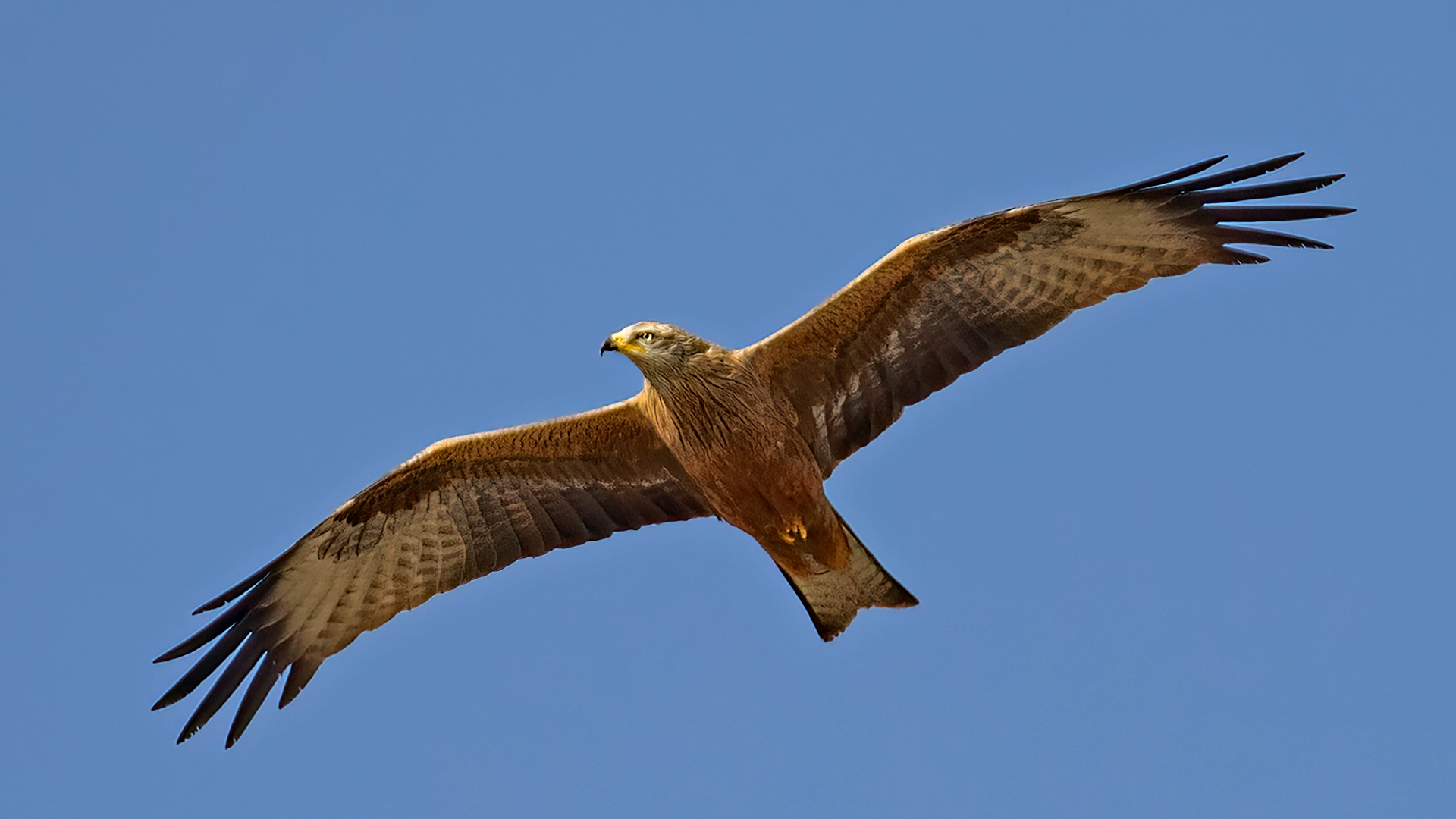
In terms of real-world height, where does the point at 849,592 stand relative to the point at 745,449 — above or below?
below

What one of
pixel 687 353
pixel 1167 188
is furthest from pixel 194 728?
pixel 1167 188

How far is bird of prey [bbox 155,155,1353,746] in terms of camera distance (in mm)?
10148

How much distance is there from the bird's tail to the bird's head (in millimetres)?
1709

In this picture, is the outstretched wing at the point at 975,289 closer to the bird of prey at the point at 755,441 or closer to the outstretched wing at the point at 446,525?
the bird of prey at the point at 755,441

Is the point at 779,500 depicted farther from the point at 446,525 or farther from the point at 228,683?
the point at 228,683

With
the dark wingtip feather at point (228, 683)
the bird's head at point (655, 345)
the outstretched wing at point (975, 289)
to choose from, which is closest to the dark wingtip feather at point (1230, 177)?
the outstretched wing at point (975, 289)

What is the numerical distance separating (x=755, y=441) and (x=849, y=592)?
141 centimetres

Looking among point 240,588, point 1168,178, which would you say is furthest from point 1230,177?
point 240,588

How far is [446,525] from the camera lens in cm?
1113

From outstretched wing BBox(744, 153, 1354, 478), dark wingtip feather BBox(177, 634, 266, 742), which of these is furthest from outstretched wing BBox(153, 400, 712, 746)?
outstretched wing BBox(744, 153, 1354, 478)

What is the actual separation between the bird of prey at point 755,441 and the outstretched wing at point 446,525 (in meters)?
0.01

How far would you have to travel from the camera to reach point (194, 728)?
10.4m

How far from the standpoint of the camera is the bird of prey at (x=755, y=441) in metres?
10.1

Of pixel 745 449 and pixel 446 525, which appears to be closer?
pixel 745 449
